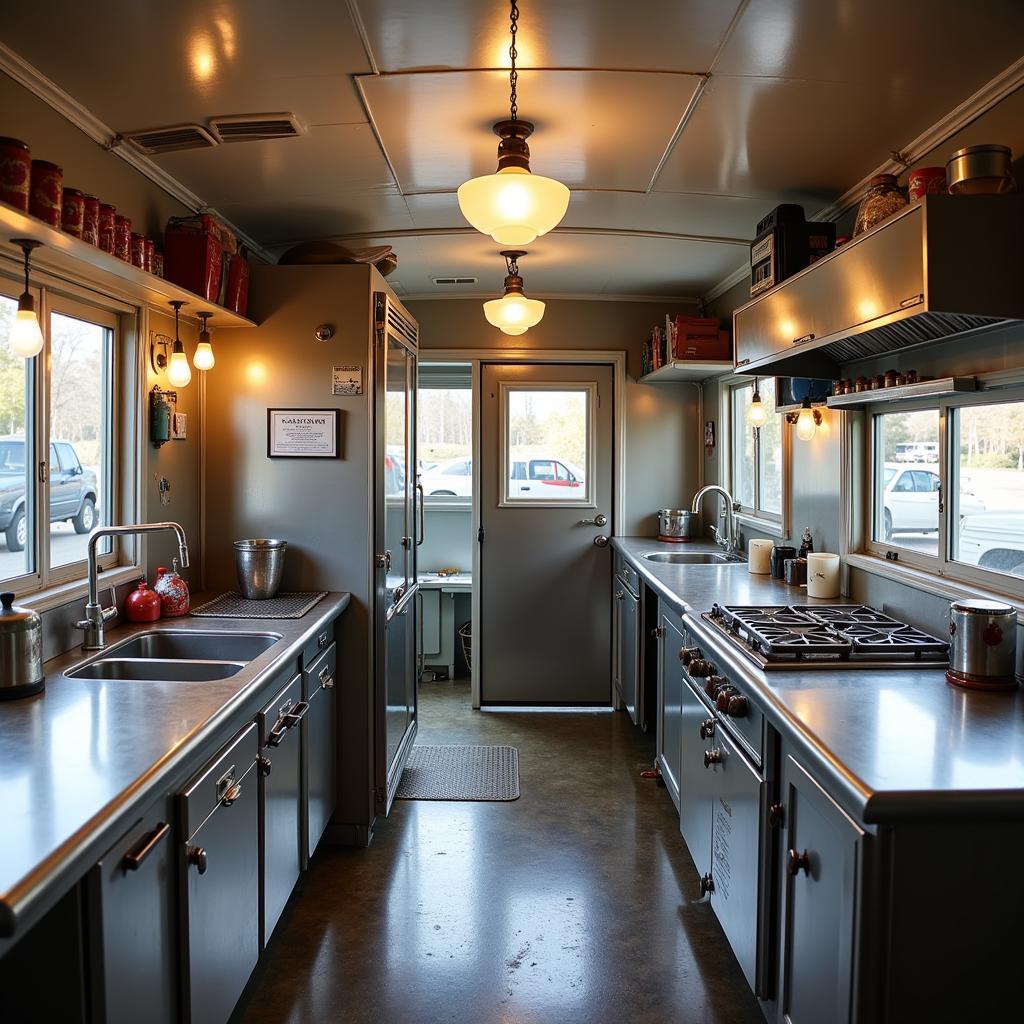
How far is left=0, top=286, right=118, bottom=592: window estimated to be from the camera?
94.4 inches

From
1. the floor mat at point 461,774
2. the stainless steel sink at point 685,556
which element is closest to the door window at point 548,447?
the stainless steel sink at point 685,556

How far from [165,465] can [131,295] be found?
628 mm

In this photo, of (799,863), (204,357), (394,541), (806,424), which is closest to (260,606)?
(394,541)

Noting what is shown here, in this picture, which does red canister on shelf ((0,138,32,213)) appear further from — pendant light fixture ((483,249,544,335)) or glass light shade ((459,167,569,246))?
pendant light fixture ((483,249,544,335))

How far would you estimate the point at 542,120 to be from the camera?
2.58 m

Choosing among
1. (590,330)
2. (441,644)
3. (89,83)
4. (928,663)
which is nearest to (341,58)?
(89,83)

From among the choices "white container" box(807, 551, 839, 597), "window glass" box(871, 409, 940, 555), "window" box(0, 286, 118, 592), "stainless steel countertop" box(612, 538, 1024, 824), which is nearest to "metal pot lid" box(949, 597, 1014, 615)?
"stainless steel countertop" box(612, 538, 1024, 824)

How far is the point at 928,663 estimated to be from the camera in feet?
7.52

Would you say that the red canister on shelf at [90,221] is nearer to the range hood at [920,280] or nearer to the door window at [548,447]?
the range hood at [920,280]

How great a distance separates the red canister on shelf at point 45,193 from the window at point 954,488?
247 centimetres

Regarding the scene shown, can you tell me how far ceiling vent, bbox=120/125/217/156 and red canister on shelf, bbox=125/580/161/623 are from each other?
141cm

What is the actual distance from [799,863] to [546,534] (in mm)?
3535

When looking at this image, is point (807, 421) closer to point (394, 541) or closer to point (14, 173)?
point (394, 541)

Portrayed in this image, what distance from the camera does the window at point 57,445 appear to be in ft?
7.87
